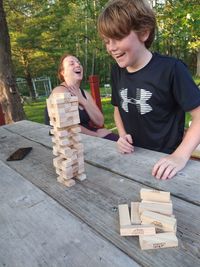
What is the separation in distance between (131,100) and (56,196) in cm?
79

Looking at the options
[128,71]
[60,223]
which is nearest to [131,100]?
[128,71]

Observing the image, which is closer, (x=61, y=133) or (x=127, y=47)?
(x=61, y=133)

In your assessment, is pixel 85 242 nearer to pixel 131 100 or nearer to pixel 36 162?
Answer: pixel 36 162

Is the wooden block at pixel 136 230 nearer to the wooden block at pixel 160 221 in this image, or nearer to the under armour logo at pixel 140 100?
the wooden block at pixel 160 221

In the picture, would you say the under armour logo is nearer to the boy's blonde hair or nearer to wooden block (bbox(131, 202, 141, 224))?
the boy's blonde hair

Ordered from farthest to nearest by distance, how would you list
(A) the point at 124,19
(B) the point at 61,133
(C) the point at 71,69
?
(C) the point at 71,69, (A) the point at 124,19, (B) the point at 61,133

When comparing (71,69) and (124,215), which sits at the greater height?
(71,69)

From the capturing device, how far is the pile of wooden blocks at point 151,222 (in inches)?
27.6

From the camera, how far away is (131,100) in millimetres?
1620

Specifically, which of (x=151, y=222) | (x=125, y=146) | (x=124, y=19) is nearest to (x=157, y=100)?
(x=125, y=146)

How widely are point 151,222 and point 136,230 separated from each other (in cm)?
5

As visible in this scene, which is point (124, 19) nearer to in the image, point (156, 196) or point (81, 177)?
point (81, 177)

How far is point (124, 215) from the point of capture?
0.82 m

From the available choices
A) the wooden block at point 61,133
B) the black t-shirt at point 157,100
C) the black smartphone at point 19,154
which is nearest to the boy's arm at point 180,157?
the black t-shirt at point 157,100
